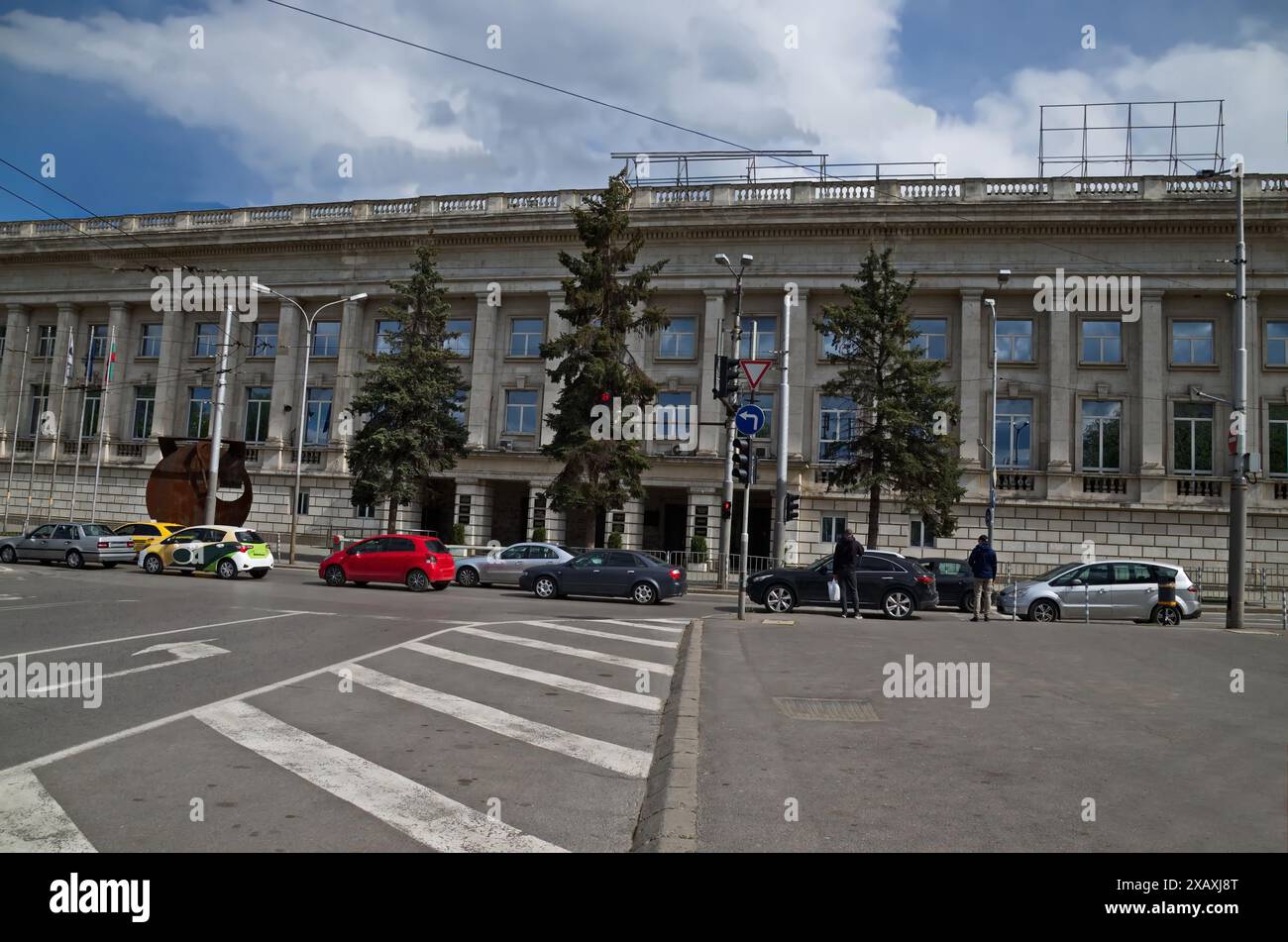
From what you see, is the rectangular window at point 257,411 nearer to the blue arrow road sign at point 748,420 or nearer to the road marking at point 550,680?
the blue arrow road sign at point 748,420

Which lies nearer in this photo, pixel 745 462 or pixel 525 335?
pixel 745 462

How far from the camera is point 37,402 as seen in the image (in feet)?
172

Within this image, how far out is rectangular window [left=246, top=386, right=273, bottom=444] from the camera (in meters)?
47.6

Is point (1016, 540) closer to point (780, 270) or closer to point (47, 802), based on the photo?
point (780, 270)

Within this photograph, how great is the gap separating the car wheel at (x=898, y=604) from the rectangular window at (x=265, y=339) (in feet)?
122

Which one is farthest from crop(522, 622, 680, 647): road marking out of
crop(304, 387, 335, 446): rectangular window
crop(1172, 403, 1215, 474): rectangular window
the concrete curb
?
crop(304, 387, 335, 446): rectangular window

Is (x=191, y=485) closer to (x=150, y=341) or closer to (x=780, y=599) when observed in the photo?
(x=150, y=341)

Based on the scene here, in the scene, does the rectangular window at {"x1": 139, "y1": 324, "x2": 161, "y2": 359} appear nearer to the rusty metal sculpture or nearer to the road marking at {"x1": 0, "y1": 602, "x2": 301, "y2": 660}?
the rusty metal sculpture

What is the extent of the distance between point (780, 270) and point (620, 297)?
9352mm

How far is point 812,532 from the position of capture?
3938 centimetres

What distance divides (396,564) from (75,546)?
13.2 m

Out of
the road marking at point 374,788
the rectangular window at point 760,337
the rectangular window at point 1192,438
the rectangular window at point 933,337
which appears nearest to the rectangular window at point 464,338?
the rectangular window at point 760,337

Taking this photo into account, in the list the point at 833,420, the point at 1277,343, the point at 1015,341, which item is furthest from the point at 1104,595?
the point at 1277,343

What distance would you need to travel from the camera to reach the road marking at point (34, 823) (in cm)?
473
